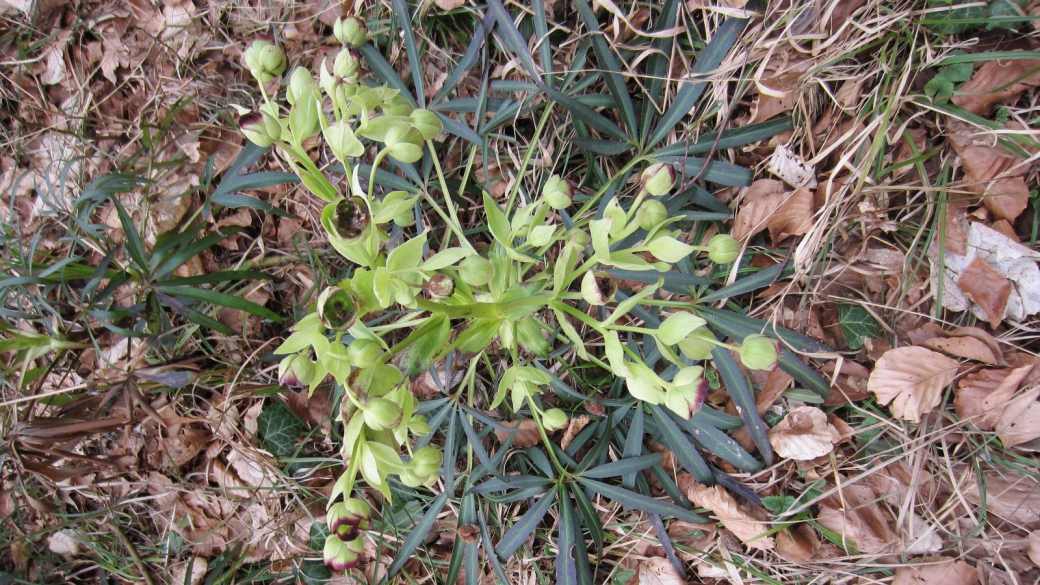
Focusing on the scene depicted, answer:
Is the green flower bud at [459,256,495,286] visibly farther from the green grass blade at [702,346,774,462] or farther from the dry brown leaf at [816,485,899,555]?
the dry brown leaf at [816,485,899,555]

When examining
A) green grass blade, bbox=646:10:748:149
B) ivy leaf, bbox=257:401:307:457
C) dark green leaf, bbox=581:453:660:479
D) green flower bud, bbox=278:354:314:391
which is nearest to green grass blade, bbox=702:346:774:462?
dark green leaf, bbox=581:453:660:479

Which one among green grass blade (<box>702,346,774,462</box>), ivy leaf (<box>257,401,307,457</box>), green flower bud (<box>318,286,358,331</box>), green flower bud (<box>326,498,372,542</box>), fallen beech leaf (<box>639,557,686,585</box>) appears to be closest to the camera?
green flower bud (<box>318,286,358,331</box>)

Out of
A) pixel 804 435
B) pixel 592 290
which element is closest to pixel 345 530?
pixel 592 290

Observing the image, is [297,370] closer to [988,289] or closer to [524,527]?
[524,527]

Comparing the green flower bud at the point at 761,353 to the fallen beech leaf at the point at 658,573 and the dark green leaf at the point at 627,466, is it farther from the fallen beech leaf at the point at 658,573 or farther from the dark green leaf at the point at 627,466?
the fallen beech leaf at the point at 658,573

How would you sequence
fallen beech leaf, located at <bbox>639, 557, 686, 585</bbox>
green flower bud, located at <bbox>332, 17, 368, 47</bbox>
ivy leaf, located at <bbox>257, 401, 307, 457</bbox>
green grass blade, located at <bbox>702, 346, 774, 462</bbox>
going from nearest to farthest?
1. green flower bud, located at <bbox>332, 17, 368, 47</bbox>
2. green grass blade, located at <bbox>702, 346, 774, 462</bbox>
3. fallen beech leaf, located at <bbox>639, 557, 686, 585</bbox>
4. ivy leaf, located at <bbox>257, 401, 307, 457</bbox>

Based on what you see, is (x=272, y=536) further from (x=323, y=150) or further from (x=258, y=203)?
(x=323, y=150)
